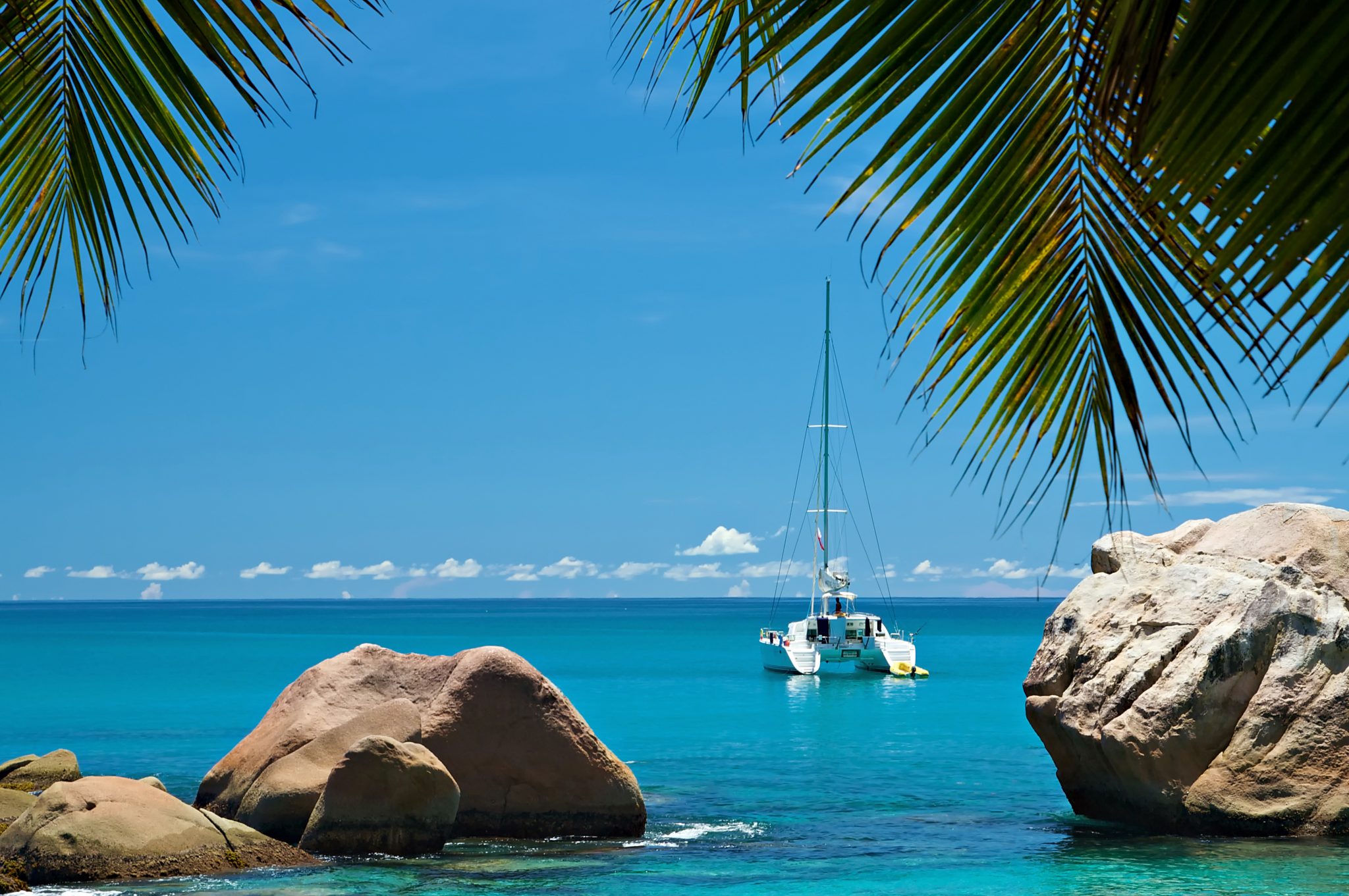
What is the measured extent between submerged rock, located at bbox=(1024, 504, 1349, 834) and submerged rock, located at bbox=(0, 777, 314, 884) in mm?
11290

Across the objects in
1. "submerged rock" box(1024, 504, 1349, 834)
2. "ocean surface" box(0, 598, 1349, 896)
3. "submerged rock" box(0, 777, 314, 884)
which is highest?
"submerged rock" box(1024, 504, 1349, 834)

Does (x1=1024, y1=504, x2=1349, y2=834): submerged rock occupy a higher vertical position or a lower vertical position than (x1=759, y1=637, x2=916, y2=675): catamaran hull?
higher

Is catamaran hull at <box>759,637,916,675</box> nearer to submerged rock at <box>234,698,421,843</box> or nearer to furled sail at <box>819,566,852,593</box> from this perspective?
furled sail at <box>819,566,852,593</box>

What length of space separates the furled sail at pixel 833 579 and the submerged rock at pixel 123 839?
45.8 m

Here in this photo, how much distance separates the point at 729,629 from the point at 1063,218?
15571 centimetres

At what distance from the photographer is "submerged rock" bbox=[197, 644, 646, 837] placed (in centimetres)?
1788

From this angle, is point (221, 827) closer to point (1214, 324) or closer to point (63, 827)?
Result: point (63, 827)

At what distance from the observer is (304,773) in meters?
17.1

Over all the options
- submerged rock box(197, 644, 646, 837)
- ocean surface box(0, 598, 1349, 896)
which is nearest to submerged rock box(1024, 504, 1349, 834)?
ocean surface box(0, 598, 1349, 896)

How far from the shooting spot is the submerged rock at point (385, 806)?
16.2 meters

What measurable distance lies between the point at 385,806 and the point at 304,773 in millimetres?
1432

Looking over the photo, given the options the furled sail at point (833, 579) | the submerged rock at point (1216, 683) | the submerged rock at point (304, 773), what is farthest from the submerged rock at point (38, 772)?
the furled sail at point (833, 579)

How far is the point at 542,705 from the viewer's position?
18.0 meters

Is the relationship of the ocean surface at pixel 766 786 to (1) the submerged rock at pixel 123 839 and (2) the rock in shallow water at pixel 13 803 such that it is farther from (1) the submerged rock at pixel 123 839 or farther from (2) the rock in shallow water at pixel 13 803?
(2) the rock in shallow water at pixel 13 803
